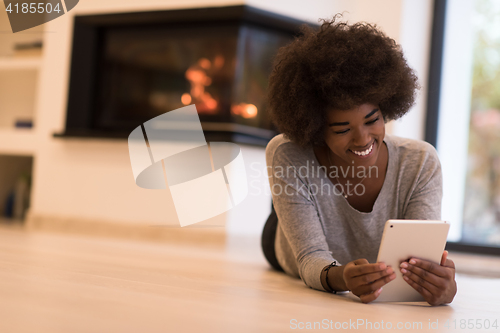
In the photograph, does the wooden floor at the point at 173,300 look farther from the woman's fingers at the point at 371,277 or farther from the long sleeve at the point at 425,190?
the long sleeve at the point at 425,190

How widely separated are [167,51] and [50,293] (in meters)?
2.29

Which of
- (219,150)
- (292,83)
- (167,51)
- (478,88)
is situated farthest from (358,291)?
(478,88)

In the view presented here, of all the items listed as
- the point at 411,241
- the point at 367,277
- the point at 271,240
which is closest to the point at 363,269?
the point at 367,277

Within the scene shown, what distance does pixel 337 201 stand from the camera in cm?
147

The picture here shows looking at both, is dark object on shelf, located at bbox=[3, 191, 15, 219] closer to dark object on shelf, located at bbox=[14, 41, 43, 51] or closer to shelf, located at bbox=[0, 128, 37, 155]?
shelf, located at bbox=[0, 128, 37, 155]

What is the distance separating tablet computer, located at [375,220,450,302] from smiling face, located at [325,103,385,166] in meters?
0.25

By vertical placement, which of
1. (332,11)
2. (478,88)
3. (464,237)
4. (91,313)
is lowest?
(464,237)

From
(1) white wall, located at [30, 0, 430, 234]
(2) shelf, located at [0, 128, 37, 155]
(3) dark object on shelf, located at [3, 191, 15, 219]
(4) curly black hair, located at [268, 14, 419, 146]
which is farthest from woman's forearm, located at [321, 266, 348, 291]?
(3) dark object on shelf, located at [3, 191, 15, 219]

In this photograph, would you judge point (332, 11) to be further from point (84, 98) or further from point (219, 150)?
point (84, 98)

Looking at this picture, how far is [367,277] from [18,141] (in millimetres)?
3017

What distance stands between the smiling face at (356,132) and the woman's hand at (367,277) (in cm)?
31

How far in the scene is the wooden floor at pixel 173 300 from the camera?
90 cm

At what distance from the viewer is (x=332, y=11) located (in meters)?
3.21

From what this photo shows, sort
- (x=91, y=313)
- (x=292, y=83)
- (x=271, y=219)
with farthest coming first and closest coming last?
1. (x=271, y=219)
2. (x=292, y=83)
3. (x=91, y=313)
